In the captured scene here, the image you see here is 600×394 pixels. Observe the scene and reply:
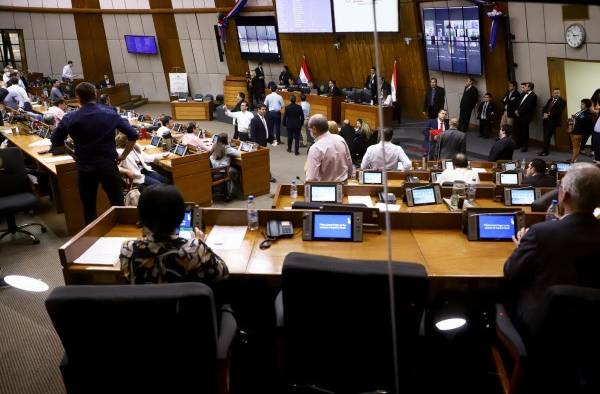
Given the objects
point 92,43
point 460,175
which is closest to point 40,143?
point 460,175

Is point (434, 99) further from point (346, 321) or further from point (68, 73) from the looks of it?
point (68, 73)

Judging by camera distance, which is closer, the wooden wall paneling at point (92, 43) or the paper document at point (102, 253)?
the paper document at point (102, 253)

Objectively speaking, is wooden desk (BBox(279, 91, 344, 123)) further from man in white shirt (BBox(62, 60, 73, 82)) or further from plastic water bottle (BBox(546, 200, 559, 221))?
plastic water bottle (BBox(546, 200, 559, 221))

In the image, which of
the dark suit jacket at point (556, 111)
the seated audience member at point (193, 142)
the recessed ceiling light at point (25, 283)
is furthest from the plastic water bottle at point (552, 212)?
the dark suit jacket at point (556, 111)

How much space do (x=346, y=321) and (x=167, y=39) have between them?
15451 millimetres

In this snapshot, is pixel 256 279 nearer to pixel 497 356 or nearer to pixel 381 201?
pixel 497 356

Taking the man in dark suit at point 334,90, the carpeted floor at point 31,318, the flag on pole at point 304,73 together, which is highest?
the flag on pole at point 304,73

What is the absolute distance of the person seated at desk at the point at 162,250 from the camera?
6.56 ft

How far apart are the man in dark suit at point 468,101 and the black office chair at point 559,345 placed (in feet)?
27.6

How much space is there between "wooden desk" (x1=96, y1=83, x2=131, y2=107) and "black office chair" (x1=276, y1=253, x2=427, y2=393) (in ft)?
47.0

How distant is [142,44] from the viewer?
1580 centimetres

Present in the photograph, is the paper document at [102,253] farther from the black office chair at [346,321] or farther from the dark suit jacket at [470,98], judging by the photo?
the dark suit jacket at [470,98]

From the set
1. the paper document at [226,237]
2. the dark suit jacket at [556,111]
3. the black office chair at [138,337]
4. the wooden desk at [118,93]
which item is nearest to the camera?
the black office chair at [138,337]

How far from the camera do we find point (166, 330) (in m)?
1.76
